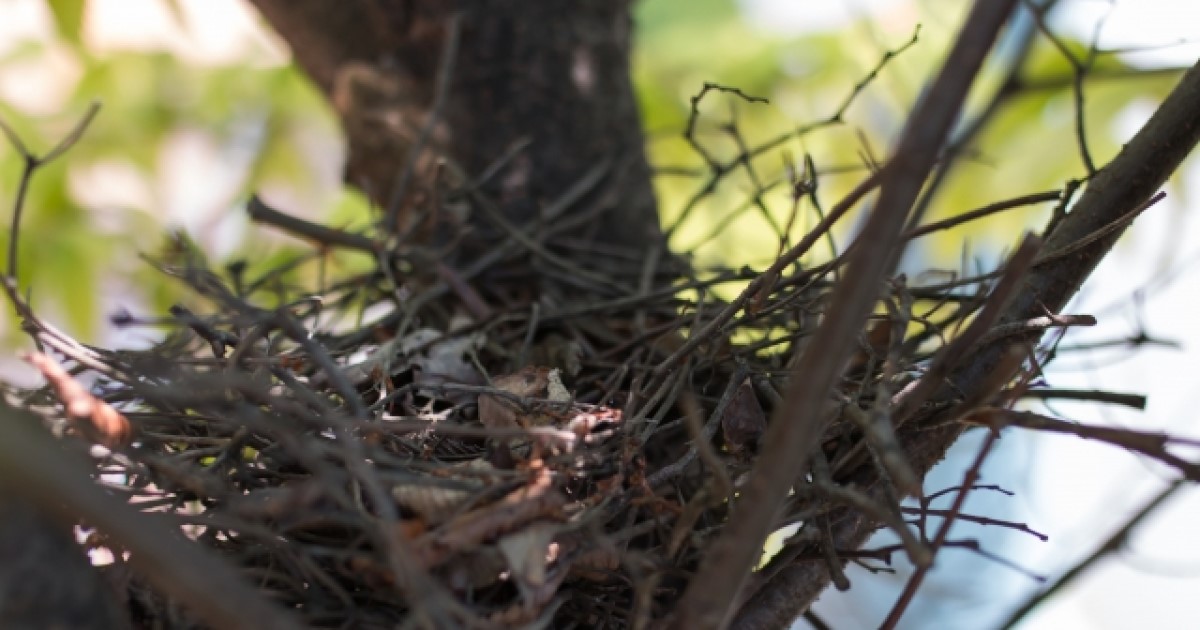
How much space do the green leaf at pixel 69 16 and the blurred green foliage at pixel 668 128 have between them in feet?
1.40

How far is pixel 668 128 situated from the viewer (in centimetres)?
155

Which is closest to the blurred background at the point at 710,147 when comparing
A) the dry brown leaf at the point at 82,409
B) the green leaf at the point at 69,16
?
the green leaf at the point at 69,16

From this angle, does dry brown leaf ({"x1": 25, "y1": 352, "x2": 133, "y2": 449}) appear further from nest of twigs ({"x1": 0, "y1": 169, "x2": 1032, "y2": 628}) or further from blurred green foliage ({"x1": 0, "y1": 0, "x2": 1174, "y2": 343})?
blurred green foliage ({"x1": 0, "y1": 0, "x2": 1174, "y2": 343})

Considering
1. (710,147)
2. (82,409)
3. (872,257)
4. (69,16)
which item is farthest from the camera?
(710,147)

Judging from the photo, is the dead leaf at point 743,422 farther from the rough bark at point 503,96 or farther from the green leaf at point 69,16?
the green leaf at point 69,16

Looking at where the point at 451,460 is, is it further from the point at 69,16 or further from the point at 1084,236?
the point at 69,16

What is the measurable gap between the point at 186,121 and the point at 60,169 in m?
0.43

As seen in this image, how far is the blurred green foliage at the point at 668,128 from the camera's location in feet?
5.11

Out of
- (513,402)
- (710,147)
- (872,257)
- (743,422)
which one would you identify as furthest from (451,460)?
(710,147)

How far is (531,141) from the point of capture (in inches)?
43.1

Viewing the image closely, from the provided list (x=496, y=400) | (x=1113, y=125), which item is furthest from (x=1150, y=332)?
(x=1113, y=125)

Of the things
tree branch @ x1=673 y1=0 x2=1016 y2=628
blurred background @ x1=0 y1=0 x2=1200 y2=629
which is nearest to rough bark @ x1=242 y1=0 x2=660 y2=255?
blurred background @ x1=0 y1=0 x2=1200 y2=629

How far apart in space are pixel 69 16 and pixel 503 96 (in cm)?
56

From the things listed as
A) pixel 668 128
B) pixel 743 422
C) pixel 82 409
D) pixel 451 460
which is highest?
pixel 668 128
